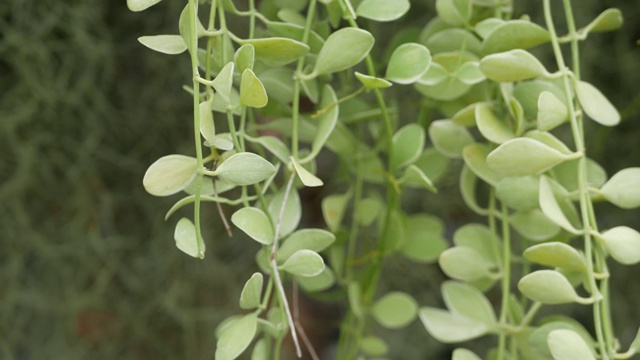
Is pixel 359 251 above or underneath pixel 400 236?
underneath

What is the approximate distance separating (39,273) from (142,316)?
0.09 meters

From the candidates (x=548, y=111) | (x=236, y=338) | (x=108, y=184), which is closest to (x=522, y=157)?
(x=548, y=111)

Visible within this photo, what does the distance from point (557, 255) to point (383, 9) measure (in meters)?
0.14

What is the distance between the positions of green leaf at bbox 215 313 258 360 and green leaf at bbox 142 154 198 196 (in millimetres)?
61

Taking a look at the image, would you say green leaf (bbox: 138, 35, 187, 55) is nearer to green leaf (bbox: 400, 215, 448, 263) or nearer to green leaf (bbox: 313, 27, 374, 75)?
green leaf (bbox: 313, 27, 374, 75)

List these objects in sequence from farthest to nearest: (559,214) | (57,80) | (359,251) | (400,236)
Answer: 1. (359,251)
2. (57,80)
3. (400,236)
4. (559,214)

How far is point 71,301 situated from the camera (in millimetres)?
561

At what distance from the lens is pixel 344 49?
311 millimetres

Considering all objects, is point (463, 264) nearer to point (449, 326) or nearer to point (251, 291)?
point (449, 326)

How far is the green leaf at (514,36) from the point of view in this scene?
0.34 m

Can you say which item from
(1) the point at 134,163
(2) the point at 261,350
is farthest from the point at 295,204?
(1) the point at 134,163

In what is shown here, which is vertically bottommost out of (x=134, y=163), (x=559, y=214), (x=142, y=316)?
(x=142, y=316)

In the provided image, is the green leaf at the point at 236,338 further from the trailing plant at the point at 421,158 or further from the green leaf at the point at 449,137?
the green leaf at the point at 449,137

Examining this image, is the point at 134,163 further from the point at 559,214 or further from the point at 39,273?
the point at 559,214
